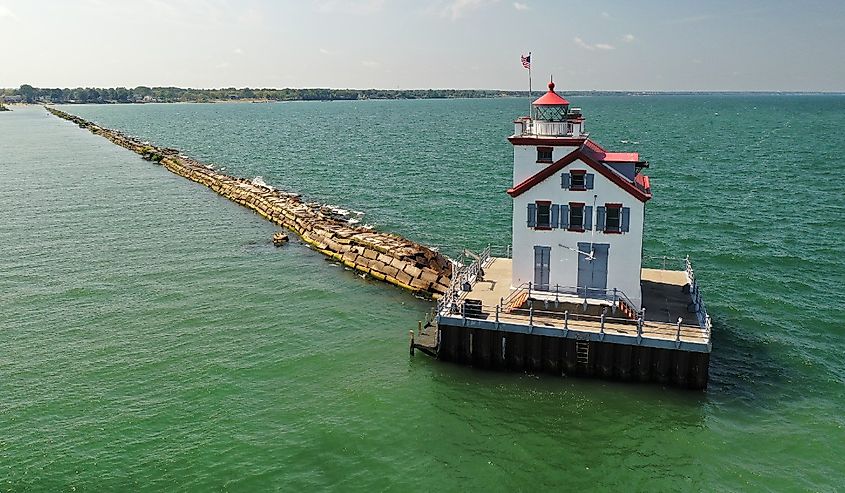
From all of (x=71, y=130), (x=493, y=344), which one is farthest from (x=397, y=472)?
(x=71, y=130)

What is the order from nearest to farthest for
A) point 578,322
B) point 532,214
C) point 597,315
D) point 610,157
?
point 578,322 < point 597,315 < point 532,214 < point 610,157

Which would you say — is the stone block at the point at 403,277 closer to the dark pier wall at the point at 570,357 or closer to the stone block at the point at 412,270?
the stone block at the point at 412,270

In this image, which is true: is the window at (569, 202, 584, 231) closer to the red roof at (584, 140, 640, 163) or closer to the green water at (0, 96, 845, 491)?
the red roof at (584, 140, 640, 163)

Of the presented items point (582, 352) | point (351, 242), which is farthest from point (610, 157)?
point (351, 242)

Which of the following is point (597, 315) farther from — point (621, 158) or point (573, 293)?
point (621, 158)

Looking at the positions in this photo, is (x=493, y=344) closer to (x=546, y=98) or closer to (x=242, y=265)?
(x=546, y=98)

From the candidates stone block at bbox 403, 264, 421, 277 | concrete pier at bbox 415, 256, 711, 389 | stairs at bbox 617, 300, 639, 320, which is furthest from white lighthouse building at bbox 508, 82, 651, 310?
stone block at bbox 403, 264, 421, 277
